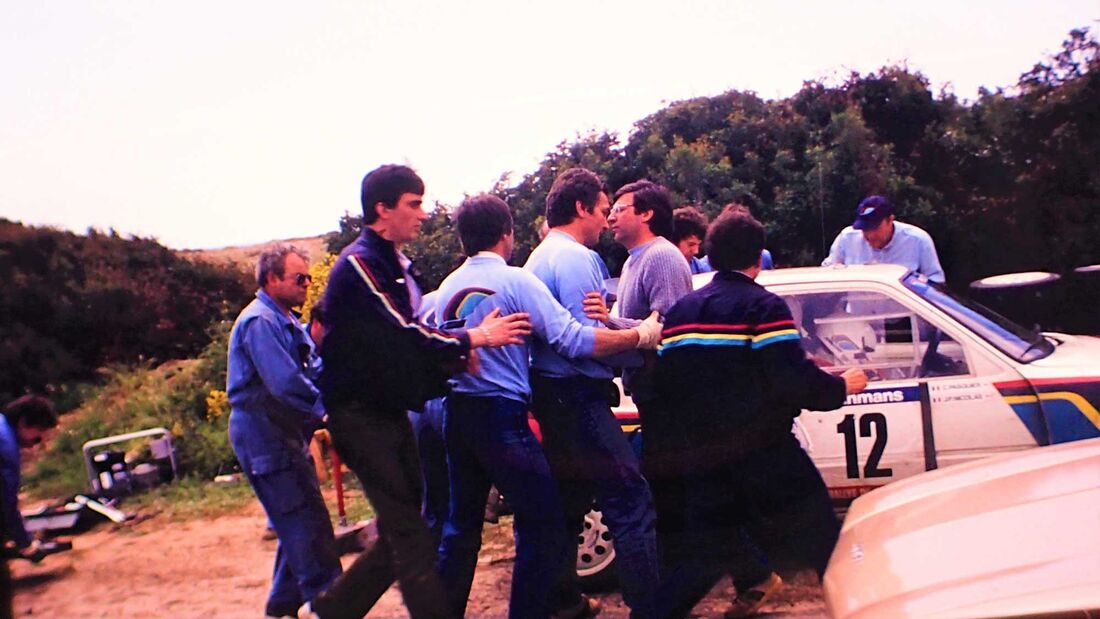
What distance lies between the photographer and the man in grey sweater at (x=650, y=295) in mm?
4121

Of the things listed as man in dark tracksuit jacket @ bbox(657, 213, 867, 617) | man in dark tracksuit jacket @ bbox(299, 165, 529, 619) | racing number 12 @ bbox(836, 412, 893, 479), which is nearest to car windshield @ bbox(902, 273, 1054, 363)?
racing number 12 @ bbox(836, 412, 893, 479)

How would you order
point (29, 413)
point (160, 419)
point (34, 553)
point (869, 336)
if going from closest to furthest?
1. point (869, 336)
2. point (29, 413)
3. point (34, 553)
4. point (160, 419)

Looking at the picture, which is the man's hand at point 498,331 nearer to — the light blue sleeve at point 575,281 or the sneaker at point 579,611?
the light blue sleeve at point 575,281

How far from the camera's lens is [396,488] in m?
3.85

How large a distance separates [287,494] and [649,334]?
184cm

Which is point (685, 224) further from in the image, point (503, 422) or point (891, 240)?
point (503, 422)

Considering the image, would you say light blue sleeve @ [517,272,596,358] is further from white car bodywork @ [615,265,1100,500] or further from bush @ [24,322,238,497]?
bush @ [24,322,238,497]

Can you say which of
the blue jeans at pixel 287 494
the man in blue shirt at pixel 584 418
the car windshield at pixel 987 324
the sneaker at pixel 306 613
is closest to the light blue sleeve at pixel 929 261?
the car windshield at pixel 987 324

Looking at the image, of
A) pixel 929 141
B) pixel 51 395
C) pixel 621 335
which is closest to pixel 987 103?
pixel 929 141

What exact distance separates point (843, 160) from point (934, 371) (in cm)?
578

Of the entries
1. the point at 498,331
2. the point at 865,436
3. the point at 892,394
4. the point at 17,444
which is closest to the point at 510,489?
the point at 498,331

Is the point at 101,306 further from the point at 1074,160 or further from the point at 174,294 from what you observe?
the point at 1074,160

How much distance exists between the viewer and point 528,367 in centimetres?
420

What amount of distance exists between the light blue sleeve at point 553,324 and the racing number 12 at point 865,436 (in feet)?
5.36
